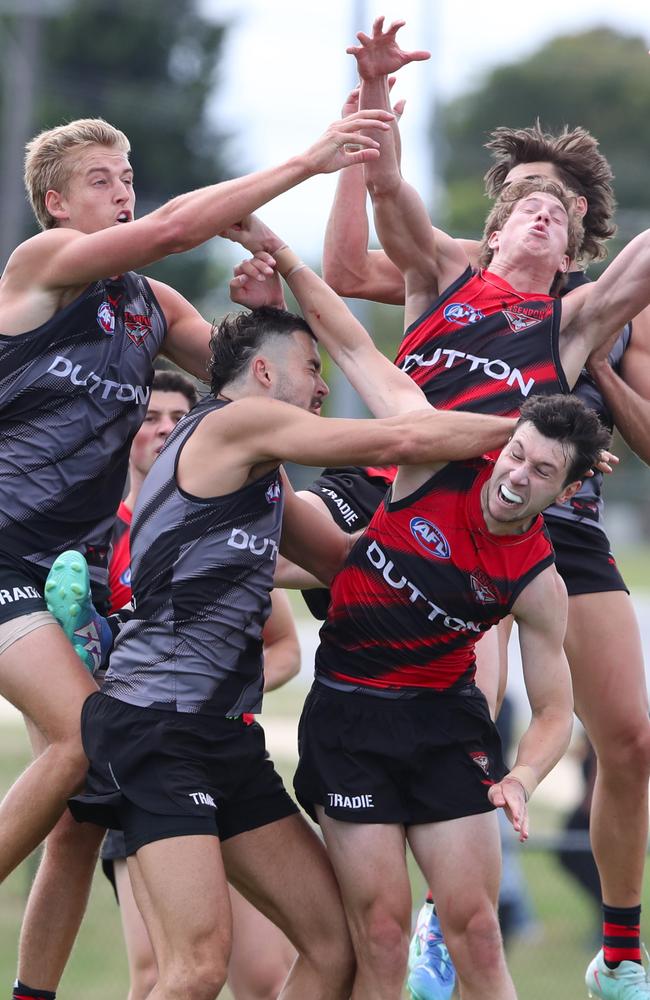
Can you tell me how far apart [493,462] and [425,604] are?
524 millimetres

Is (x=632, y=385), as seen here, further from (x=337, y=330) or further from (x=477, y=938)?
(x=477, y=938)

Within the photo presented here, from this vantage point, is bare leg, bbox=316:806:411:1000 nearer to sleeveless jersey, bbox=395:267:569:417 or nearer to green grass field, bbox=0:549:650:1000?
sleeveless jersey, bbox=395:267:569:417

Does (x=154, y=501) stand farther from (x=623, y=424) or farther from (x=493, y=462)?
(x=623, y=424)

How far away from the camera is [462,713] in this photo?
5.03m

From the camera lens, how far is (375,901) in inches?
189

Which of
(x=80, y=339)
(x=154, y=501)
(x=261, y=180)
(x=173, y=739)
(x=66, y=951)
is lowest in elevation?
(x=66, y=951)

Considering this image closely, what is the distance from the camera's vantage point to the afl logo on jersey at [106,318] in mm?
5129

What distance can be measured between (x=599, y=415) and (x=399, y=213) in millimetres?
1084

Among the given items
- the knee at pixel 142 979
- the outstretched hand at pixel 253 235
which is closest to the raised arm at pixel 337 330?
the outstretched hand at pixel 253 235

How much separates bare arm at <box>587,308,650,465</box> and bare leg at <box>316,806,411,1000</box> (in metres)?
1.85

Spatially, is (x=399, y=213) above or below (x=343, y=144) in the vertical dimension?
below

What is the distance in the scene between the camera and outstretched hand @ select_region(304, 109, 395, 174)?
4.85 meters

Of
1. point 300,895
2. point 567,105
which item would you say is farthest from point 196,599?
point 567,105

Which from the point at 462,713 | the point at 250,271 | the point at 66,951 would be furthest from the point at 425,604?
the point at 66,951
